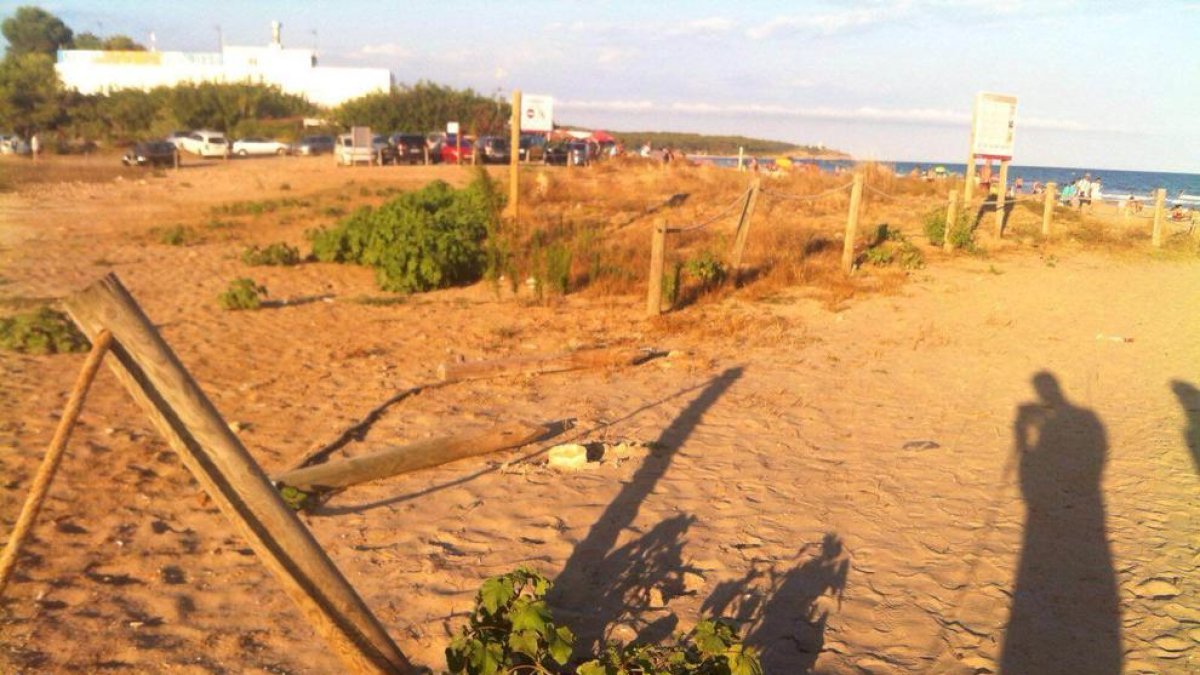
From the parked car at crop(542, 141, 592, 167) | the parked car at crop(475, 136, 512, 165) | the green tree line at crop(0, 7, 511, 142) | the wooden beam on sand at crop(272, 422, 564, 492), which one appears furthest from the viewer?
the green tree line at crop(0, 7, 511, 142)

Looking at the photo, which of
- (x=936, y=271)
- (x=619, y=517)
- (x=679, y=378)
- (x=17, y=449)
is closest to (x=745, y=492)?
(x=619, y=517)

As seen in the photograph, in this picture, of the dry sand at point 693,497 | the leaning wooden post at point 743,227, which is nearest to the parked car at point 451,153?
the leaning wooden post at point 743,227

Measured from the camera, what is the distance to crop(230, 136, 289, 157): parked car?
49.4m

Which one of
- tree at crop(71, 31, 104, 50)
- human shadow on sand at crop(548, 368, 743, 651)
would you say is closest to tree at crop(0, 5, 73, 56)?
tree at crop(71, 31, 104, 50)

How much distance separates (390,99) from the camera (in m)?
66.3

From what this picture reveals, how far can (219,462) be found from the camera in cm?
254

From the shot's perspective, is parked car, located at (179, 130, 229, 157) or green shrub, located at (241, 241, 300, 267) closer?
green shrub, located at (241, 241, 300, 267)

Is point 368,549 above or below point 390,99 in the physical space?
below

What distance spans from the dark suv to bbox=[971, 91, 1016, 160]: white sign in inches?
1307

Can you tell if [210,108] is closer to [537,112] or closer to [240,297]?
[537,112]

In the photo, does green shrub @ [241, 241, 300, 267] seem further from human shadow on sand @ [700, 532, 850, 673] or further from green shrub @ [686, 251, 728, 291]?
human shadow on sand @ [700, 532, 850, 673]

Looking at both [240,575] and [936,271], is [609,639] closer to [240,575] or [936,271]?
[240,575]

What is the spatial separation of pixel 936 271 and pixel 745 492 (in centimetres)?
1035

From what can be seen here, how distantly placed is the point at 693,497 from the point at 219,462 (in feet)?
11.4
